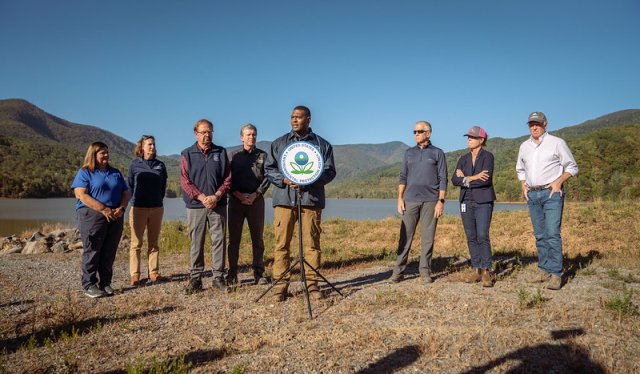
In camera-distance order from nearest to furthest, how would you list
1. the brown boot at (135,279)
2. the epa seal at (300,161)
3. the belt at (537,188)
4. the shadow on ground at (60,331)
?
the shadow on ground at (60,331)
the epa seal at (300,161)
the belt at (537,188)
the brown boot at (135,279)

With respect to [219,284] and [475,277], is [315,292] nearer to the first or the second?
[219,284]

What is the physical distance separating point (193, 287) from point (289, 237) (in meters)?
1.77

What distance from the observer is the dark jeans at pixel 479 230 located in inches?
218

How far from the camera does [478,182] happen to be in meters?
5.53

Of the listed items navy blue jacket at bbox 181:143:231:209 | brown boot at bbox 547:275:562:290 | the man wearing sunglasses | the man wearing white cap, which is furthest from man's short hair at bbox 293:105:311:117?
brown boot at bbox 547:275:562:290

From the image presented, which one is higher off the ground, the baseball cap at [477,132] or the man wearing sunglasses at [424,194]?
the baseball cap at [477,132]

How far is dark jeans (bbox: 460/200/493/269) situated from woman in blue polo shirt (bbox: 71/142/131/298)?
5321 millimetres

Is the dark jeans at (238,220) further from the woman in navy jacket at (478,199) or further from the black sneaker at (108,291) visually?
the woman in navy jacket at (478,199)

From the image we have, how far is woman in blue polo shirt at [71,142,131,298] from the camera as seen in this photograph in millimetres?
5377

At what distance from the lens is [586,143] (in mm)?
67750

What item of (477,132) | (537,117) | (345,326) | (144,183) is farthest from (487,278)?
(144,183)

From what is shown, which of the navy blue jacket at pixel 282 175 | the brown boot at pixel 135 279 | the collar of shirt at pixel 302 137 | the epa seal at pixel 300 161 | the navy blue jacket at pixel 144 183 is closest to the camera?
the epa seal at pixel 300 161

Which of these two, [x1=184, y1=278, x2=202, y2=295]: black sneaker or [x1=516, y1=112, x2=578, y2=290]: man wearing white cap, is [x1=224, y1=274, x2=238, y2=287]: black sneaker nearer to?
[x1=184, y1=278, x2=202, y2=295]: black sneaker

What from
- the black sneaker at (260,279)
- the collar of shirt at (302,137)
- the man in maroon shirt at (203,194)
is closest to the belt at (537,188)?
the collar of shirt at (302,137)
